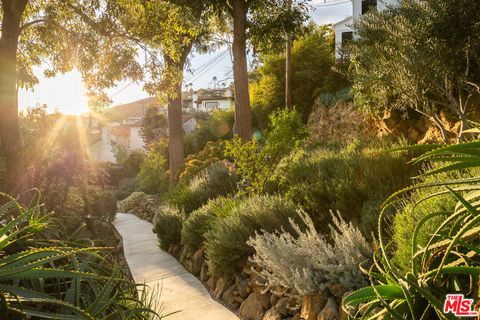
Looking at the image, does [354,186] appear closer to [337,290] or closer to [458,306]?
[337,290]

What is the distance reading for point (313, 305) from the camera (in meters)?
4.44

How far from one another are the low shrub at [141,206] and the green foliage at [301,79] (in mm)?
9757

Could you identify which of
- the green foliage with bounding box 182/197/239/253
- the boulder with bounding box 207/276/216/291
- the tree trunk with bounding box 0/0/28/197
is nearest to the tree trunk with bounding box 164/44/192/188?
the tree trunk with bounding box 0/0/28/197

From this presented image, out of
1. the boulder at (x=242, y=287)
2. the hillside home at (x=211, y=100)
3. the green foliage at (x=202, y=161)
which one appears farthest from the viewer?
the hillside home at (x=211, y=100)

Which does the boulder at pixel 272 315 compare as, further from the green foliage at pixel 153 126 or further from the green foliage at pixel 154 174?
the green foliage at pixel 153 126

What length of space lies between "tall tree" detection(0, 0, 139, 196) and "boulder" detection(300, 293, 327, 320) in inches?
286

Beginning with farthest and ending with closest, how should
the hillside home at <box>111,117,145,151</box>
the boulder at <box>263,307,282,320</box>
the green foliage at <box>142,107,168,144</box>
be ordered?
the hillside home at <box>111,117,145,151</box>
the green foliage at <box>142,107,168,144</box>
the boulder at <box>263,307,282,320</box>

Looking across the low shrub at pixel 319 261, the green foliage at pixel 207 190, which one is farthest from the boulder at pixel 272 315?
the green foliage at pixel 207 190

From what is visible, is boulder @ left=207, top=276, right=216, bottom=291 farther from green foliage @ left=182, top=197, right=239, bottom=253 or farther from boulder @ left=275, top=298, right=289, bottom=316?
boulder @ left=275, top=298, right=289, bottom=316

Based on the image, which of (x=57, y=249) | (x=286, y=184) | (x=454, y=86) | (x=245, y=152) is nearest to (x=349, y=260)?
(x=57, y=249)

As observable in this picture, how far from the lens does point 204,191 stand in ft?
36.8

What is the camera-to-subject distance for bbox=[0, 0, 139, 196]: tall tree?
9.50 meters

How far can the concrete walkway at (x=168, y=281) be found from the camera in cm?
589

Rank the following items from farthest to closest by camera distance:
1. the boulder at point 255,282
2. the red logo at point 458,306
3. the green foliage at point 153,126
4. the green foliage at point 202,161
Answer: the green foliage at point 153,126 < the green foliage at point 202,161 < the boulder at point 255,282 < the red logo at point 458,306
